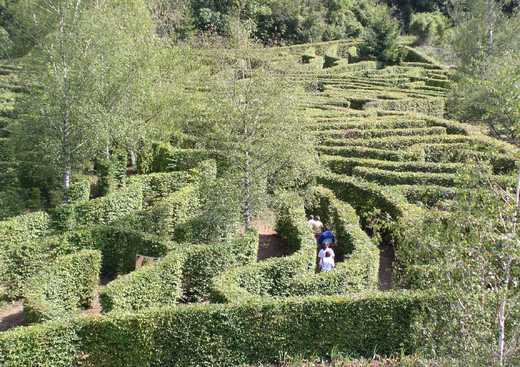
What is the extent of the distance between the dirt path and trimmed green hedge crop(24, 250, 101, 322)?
97 cm

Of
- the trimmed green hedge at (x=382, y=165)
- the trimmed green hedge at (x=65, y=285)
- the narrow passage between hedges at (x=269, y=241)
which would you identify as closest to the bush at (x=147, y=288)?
the trimmed green hedge at (x=65, y=285)

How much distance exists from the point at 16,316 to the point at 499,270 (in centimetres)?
1421

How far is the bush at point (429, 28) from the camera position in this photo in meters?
78.0

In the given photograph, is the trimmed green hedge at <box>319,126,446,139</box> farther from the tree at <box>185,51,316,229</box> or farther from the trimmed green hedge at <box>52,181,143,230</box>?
the trimmed green hedge at <box>52,181,143,230</box>

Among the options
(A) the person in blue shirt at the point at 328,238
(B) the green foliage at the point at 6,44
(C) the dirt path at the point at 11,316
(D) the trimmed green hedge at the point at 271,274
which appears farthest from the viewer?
(B) the green foliage at the point at 6,44

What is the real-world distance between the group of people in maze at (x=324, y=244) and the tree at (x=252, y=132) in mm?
2504

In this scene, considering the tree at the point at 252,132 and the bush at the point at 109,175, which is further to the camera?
the bush at the point at 109,175

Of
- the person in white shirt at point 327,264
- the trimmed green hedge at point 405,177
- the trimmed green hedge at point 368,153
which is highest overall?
the trimmed green hedge at point 368,153

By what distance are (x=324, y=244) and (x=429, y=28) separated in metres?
66.0

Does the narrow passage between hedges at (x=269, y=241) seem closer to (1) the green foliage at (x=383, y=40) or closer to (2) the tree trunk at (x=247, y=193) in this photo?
(2) the tree trunk at (x=247, y=193)

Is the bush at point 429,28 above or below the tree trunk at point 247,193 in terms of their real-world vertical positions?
above

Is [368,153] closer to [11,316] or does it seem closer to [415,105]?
[415,105]

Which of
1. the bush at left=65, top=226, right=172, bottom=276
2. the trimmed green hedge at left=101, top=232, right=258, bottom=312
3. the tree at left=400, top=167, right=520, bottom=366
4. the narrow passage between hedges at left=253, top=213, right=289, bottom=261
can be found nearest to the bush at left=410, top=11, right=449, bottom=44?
the narrow passage between hedges at left=253, top=213, right=289, bottom=261

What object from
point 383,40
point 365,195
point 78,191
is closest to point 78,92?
point 78,191
